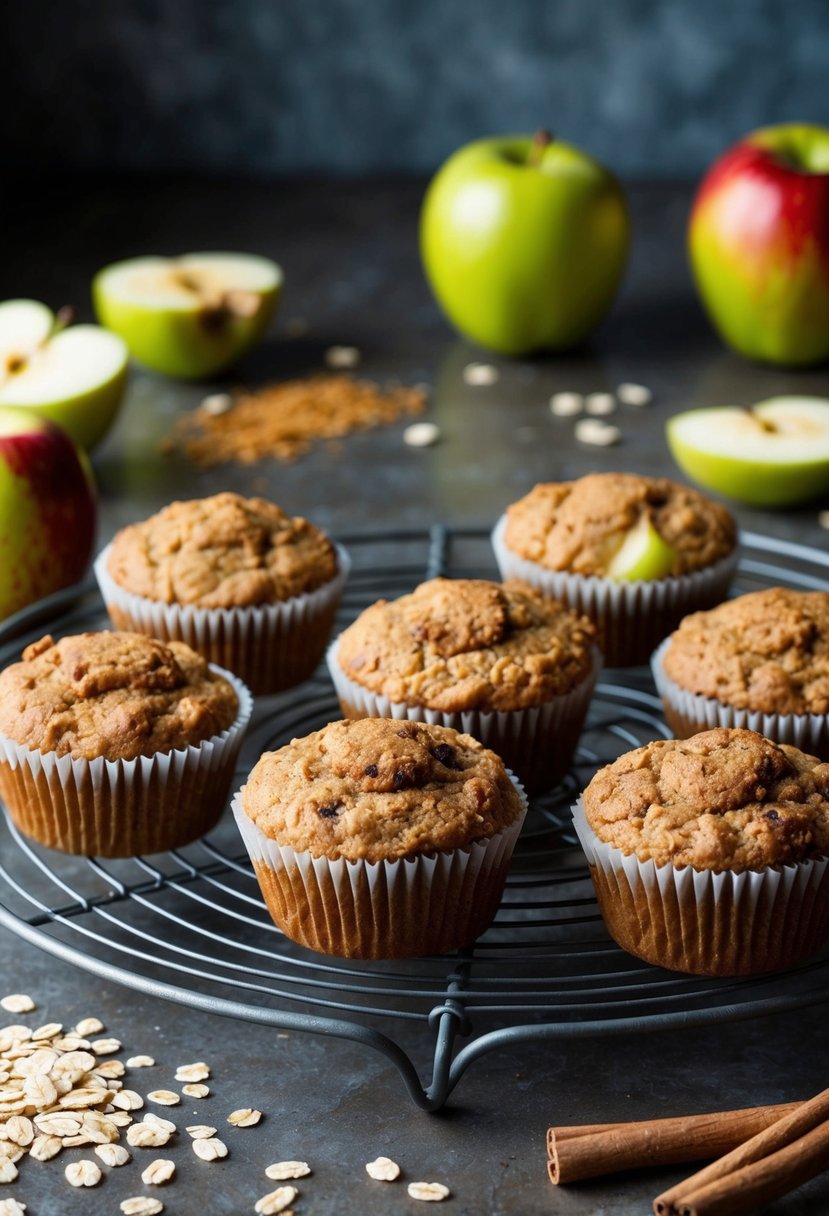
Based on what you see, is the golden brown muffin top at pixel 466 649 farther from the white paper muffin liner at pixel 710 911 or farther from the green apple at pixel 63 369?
the green apple at pixel 63 369

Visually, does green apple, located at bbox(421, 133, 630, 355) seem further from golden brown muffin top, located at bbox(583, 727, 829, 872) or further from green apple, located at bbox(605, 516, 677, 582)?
golden brown muffin top, located at bbox(583, 727, 829, 872)

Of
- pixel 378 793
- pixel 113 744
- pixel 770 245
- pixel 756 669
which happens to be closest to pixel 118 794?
pixel 113 744

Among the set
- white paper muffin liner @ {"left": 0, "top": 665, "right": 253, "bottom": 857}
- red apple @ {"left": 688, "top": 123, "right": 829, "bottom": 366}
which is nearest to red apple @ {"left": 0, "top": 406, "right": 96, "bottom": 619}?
white paper muffin liner @ {"left": 0, "top": 665, "right": 253, "bottom": 857}

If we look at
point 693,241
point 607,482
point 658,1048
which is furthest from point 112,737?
point 693,241

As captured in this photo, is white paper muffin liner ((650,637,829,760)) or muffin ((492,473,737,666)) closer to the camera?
white paper muffin liner ((650,637,829,760))

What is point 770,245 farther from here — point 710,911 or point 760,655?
point 710,911

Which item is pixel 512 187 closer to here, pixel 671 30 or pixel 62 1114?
pixel 671 30

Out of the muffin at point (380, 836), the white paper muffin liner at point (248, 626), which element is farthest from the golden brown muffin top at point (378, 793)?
the white paper muffin liner at point (248, 626)
